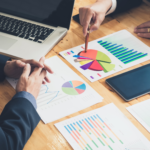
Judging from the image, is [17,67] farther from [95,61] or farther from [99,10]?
[99,10]

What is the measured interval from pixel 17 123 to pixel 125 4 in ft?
3.38

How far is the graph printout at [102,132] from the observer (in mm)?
753

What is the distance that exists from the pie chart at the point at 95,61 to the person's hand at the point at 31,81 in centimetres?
23

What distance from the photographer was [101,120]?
0.83 meters

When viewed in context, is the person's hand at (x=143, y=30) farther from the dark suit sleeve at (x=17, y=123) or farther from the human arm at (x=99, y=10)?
the dark suit sleeve at (x=17, y=123)

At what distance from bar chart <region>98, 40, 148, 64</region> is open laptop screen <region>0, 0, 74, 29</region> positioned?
24 centimetres

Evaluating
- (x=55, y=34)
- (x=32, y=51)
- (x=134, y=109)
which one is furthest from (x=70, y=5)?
(x=134, y=109)

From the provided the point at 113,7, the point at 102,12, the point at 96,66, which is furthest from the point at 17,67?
the point at 113,7

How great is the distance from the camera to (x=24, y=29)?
3.86 feet

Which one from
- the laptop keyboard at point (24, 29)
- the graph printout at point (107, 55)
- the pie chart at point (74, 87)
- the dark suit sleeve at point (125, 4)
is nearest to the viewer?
the pie chart at point (74, 87)

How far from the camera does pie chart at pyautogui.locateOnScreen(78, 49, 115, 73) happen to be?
3.45 feet

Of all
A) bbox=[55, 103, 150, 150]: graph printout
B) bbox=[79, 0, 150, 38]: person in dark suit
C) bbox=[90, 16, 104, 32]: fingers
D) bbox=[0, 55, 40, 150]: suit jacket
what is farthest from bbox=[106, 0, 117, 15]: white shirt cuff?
bbox=[0, 55, 40, 150]: suit jacket

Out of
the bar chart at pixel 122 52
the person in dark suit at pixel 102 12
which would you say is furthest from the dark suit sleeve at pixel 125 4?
the bar chart at pixel 122 52

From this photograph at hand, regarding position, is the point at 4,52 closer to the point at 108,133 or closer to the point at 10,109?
the point at 10,109
